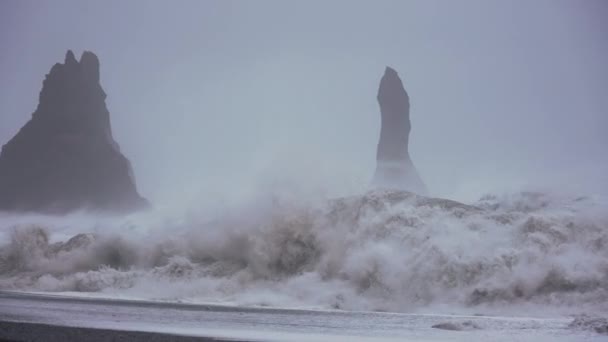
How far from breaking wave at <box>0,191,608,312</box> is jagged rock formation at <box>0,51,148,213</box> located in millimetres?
48616

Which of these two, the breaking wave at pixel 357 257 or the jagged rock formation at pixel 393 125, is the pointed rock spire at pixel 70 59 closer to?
the jagged rock formation at pixel 393 125

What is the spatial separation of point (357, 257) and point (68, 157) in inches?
2833

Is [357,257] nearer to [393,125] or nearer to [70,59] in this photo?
[393,125]

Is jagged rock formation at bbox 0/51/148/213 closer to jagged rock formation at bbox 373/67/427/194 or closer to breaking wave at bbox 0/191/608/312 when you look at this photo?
jagged rock formation at bbox 373/67/427/194

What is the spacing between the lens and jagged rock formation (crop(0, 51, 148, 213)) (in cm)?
8406

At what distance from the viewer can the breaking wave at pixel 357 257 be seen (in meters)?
21.2

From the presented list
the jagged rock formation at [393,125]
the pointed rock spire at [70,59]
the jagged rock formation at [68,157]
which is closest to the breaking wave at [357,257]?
the jagged rock formation at [68,157]

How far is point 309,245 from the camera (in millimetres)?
27953

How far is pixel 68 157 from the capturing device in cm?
8681

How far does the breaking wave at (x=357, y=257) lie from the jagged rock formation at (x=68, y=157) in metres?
48.6

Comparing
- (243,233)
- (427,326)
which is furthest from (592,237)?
(243,233)

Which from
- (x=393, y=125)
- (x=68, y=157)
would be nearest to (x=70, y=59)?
(x=68, y=157)

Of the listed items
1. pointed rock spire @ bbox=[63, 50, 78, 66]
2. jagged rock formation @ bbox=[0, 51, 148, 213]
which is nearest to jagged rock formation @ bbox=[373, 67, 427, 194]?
jagged rock formation @ bbox=[0, 51, 148, 213]

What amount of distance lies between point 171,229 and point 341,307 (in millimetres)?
16242
